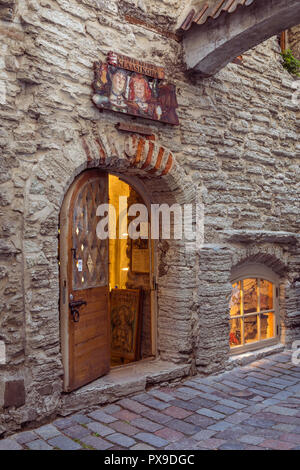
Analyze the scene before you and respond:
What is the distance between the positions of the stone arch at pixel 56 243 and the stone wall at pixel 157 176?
11mm

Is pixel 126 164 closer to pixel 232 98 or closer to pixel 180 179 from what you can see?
pixel 180 179

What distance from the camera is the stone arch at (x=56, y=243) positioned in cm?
302

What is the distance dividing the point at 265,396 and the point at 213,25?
11.6 feet

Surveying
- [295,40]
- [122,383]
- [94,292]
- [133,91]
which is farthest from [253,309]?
[295,40]

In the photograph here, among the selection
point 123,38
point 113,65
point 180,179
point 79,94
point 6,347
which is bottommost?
point 6,347

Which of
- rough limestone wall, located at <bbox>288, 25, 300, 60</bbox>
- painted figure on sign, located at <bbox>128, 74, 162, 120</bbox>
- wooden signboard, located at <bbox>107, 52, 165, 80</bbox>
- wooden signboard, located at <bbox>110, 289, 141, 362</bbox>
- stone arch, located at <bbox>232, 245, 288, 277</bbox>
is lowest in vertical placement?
wooden signboard, located at <bbox>110, 289, 141, 362</bbox>

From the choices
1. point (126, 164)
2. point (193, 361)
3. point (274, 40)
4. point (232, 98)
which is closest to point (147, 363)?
point (193, 361)

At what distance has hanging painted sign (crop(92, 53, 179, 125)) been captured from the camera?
11.3 feet

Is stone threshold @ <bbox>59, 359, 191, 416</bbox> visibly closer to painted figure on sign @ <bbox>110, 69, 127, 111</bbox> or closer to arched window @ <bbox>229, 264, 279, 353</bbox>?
arched window @ <bbox>229, 264, 279, 353</bbox>

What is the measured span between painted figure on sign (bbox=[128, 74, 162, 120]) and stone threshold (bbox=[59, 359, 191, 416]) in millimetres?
2417

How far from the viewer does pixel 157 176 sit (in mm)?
3979

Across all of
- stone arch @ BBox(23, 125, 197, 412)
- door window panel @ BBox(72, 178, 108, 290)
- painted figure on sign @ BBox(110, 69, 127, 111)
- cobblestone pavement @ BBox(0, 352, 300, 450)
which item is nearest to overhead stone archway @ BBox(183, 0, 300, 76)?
painted figure on sign @ BBox(110, 69, 127, 111)

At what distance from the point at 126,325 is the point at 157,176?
172 centimetres

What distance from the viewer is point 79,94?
3344 mm
